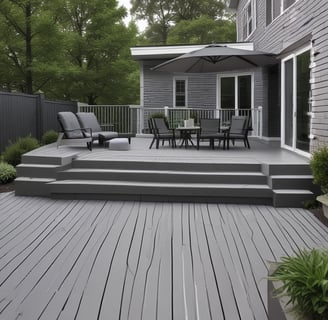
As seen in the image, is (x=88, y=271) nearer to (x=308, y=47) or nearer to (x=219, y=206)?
(x=219, y=206)

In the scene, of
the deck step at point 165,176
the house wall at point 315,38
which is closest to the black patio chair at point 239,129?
the house wall at point 315,38

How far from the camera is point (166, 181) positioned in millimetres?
6211

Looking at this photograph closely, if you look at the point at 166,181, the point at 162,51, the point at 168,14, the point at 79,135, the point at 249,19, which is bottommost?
the point at 166,181

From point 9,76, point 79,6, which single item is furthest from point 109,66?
point 9,76

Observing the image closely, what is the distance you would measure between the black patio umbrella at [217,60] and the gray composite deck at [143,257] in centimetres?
404

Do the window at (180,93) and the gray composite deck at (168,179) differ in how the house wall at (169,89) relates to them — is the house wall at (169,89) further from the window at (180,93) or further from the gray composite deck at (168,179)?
the gray composite deck at (168,179)

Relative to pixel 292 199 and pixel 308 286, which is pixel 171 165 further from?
pixel 308 286

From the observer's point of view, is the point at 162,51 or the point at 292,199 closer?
the point at 292,199

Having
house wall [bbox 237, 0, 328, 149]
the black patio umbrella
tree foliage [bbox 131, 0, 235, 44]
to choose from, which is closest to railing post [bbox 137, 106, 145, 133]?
the black patio umbrella

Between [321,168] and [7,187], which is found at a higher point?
[321,168]

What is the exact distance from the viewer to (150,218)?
5008mm

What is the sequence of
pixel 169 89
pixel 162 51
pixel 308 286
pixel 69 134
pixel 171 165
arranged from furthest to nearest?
1. pixel 169 89
2. pixel 162 51
3. pixel 69 134
4. pixel 171 165
5. pixel 308 286

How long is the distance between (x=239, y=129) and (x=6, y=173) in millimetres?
5095

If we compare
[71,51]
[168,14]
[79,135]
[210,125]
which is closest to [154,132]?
[210,125]
